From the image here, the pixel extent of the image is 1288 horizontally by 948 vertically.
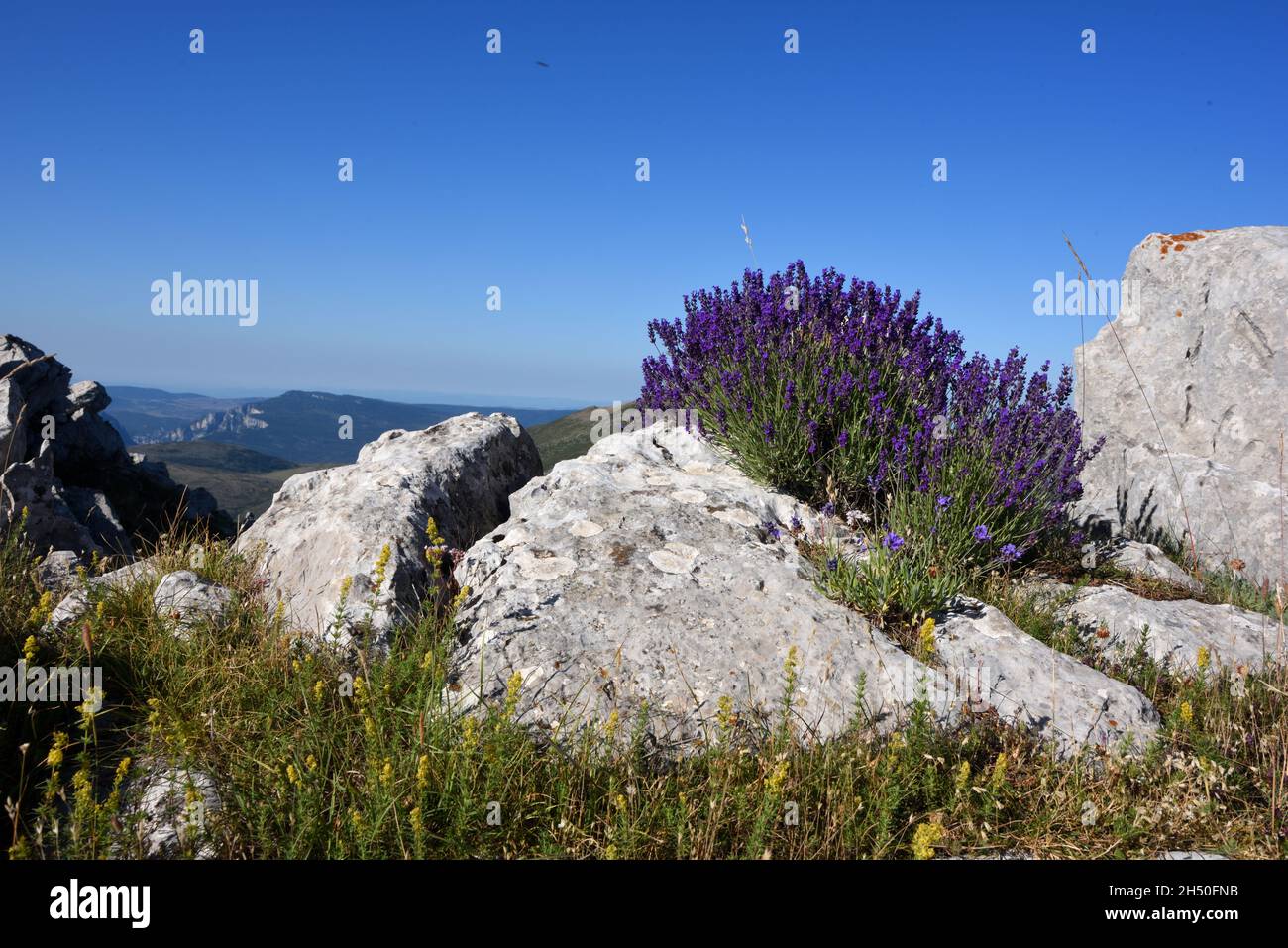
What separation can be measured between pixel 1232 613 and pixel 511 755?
14.5ft

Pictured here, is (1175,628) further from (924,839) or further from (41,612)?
(41,612)

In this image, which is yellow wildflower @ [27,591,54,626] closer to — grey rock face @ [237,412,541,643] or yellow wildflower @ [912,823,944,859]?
grey rock face @ [237,412,541,643]

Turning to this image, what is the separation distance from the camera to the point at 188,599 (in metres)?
3.91

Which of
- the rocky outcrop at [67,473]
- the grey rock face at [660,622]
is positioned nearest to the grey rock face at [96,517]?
the rocky outcrop at [67,473]

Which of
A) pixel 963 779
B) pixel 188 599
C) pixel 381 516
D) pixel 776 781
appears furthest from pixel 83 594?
pixel 963 779

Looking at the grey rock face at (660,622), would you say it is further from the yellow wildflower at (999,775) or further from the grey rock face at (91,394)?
the grey rock face at (91,394)

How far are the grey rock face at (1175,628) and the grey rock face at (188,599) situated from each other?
15.7 feet

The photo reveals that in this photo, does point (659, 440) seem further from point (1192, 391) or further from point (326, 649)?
point (1192, 391)

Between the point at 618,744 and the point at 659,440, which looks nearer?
the point at 618,744

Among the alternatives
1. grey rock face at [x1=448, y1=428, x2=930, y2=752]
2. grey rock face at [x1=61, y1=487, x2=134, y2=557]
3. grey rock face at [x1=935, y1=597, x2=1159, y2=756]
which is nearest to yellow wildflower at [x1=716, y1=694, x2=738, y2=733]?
grey rock face at [x1=448, y1=428, x2=930, y2=752]

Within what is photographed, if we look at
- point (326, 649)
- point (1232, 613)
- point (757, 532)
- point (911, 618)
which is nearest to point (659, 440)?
point (757, 532)

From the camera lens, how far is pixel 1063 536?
5230mm

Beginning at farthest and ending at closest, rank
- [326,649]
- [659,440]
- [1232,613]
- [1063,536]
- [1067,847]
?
[659,440] < [1063,536] < [1232,613] < [326,649] < [1067,847]

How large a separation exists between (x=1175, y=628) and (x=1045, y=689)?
1.35m
